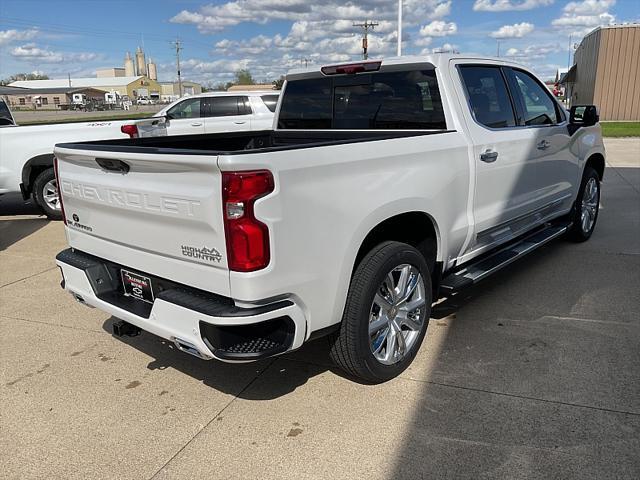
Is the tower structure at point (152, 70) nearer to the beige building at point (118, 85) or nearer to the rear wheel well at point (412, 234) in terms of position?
the beige building at point (118, 85)

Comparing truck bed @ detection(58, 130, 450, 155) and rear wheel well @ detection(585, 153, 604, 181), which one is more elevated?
truck bed @ detection(58, 130, 450, 155)

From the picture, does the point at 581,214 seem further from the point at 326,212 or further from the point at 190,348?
the point at 190,348

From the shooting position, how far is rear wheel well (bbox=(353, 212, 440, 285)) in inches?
131

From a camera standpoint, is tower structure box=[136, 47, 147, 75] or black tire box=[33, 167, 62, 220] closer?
black tire box=[33, 167, 62, 220]

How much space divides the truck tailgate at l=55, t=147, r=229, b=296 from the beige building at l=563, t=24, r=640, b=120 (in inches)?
1185

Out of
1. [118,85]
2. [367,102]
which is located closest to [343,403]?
[367,102]

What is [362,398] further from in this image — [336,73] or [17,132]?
[17,132]

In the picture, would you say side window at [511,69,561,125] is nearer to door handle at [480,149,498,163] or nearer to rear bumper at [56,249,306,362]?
door handle at [480,149,498,163]

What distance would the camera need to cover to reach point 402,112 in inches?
160

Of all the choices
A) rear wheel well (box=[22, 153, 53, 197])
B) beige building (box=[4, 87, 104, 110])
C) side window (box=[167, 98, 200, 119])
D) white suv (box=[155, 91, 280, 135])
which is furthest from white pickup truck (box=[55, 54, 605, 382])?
beige building (box=[4, 87, 104, 110])

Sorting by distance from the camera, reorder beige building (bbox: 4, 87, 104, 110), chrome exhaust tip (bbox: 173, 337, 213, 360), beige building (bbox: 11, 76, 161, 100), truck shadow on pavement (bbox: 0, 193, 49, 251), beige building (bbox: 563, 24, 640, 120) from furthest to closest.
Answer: beige building (bbox: 11, 76, 161, 100) < beige building (bbox: 4, 87, 104, 110) < beige building (bbox: 563, 24, 640, 120) < truck shadow on pavement (bbox: 0, 193, 49, 251) < chrome exhaust tip (bbox: 173, 337, 213, 360)

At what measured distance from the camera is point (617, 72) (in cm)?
2875

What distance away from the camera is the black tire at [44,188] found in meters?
8.16

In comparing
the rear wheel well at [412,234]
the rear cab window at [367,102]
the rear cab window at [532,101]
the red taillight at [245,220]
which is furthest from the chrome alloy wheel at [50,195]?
the red taillight at [245,220]
